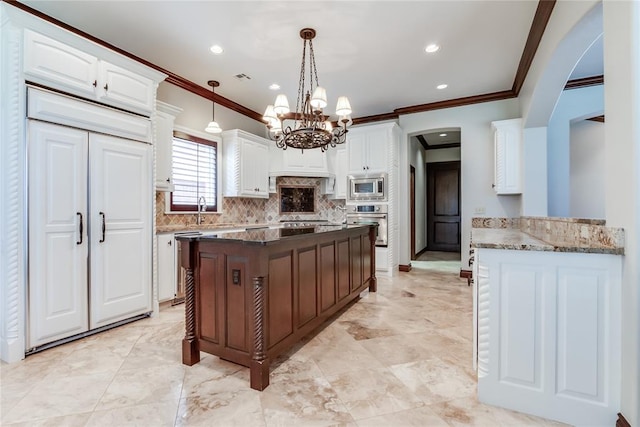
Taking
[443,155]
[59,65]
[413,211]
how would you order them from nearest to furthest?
1. [59,65]
2. [413,211]
3. [443,155]

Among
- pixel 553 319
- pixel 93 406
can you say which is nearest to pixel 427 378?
pixel 553 319

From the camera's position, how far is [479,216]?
189 inches

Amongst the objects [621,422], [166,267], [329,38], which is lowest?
[621,422]

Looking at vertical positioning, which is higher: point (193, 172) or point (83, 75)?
point (83, 75)

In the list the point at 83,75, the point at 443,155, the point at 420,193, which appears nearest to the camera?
the point at 83,75

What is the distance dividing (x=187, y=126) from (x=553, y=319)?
4.52 m

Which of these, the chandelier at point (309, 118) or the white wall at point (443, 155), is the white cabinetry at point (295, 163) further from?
the white wall at point (443, 155)

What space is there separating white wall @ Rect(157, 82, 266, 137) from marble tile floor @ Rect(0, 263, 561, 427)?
9.35 ft

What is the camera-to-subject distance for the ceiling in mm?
2693

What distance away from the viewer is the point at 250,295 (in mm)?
1938

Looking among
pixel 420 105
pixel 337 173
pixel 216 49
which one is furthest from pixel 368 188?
pixel 216 49

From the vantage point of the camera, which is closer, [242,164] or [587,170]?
[587,170]

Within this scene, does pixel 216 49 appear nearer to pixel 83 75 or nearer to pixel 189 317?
pixel 83 75

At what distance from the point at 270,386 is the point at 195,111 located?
394 cm
